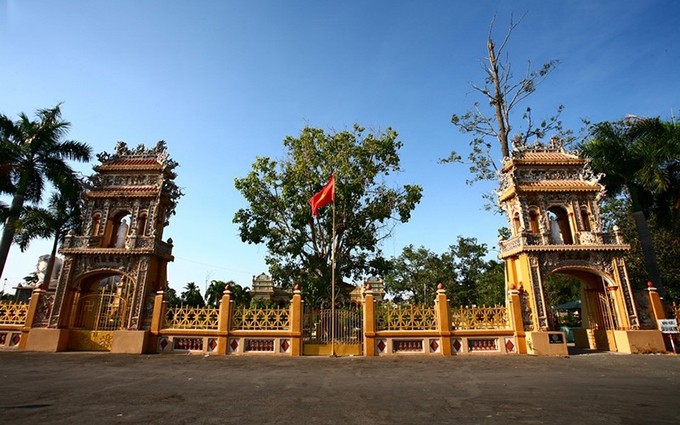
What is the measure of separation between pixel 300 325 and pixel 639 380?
10488 millimetres

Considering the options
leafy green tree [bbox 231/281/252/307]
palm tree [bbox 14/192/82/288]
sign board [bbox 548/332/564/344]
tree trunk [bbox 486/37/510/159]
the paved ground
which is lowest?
the paved ground

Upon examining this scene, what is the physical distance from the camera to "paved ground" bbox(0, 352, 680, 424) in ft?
17.9

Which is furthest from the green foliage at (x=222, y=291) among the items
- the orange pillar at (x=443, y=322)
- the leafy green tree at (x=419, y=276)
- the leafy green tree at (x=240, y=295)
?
the orange pillar at (x=443, y=322)

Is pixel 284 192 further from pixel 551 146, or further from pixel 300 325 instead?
pixel 551 146

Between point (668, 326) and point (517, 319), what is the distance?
5.62 meters

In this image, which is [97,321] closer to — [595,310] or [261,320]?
[261,320]

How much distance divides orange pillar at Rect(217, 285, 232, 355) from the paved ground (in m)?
2.37

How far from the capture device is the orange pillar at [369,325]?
47.0ft

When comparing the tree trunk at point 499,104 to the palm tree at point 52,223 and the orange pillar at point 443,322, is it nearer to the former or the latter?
the orange pillar at point 443,322

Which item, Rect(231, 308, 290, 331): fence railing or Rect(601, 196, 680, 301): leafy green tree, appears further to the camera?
Rect(601, 196, 680, 301): leafy green tree

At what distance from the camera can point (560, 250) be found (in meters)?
15.7

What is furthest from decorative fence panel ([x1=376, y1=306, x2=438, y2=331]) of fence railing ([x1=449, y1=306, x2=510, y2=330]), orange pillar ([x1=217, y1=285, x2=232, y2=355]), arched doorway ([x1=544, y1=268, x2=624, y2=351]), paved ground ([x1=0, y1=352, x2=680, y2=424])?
orange pillar ([x1=217, y1=285, x2=232, y2=355])

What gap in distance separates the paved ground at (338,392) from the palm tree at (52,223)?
10885 millimetres

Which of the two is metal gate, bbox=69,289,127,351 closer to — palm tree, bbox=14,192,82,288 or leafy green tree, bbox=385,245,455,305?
palm tree, bbox=14,192,82,288
